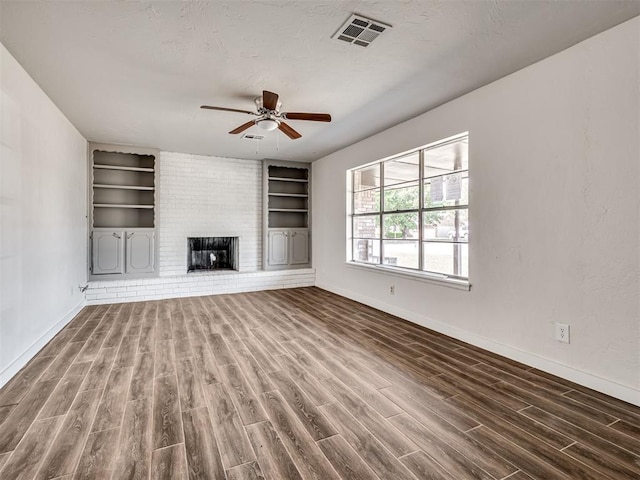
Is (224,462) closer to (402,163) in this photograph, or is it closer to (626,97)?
(626,97)

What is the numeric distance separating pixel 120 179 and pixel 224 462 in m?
5.73

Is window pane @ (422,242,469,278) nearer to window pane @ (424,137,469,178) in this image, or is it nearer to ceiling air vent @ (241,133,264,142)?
window pane @ (424,137,469,178)

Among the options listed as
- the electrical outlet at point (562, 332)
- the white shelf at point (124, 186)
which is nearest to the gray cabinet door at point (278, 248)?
the white shelf at point (124, 186)

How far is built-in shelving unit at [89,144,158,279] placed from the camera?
5418mm

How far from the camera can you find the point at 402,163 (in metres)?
4.52

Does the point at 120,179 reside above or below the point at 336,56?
below

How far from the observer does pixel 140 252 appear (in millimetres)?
5680

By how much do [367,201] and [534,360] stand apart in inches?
129

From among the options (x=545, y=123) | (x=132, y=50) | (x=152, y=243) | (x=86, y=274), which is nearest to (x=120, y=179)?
(x=152, y=243)

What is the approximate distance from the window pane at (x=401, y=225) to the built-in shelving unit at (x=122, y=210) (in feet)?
→ 13.5

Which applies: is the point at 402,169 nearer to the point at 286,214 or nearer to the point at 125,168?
the point at 286,214

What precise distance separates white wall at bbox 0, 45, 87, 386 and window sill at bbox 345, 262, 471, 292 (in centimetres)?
400

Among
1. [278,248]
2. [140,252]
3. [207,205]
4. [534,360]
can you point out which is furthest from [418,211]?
[140,252]

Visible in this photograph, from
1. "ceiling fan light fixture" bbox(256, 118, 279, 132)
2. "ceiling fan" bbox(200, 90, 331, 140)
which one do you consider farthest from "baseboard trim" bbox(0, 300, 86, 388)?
"ceiling fan light fixture" bbox(256, 118, 279, 132)
